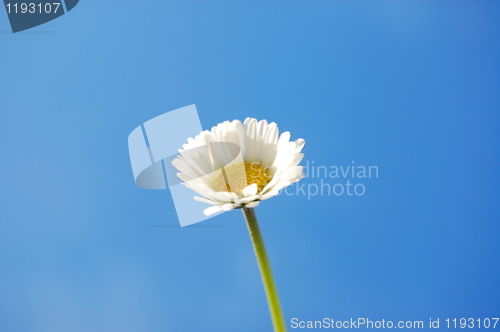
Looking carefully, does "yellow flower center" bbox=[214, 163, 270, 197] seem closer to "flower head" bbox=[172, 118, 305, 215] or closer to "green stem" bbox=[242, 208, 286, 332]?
"flower head" bbox=[172, 118, 305, 215]

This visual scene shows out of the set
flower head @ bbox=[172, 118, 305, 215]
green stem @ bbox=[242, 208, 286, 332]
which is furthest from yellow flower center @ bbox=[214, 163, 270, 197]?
green stem @ bbox=[242, 208, 286, 332]

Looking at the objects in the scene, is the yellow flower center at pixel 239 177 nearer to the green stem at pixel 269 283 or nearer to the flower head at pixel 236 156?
the flower head at pixel 236 156

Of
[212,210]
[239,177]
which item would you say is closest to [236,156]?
[239,177]

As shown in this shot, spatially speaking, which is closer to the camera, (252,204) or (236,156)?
(252,204)

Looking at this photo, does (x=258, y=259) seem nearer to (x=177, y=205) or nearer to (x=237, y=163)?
(x=237, y=163)

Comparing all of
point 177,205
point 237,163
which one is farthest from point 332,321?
point 237,163

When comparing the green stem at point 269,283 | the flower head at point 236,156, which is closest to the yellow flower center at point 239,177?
the flower head at point 236,156

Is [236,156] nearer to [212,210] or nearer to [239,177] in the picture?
[239,177]

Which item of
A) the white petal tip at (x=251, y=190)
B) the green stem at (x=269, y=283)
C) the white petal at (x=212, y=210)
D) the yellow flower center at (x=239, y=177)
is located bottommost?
the green stem at (x=269, y=283)
